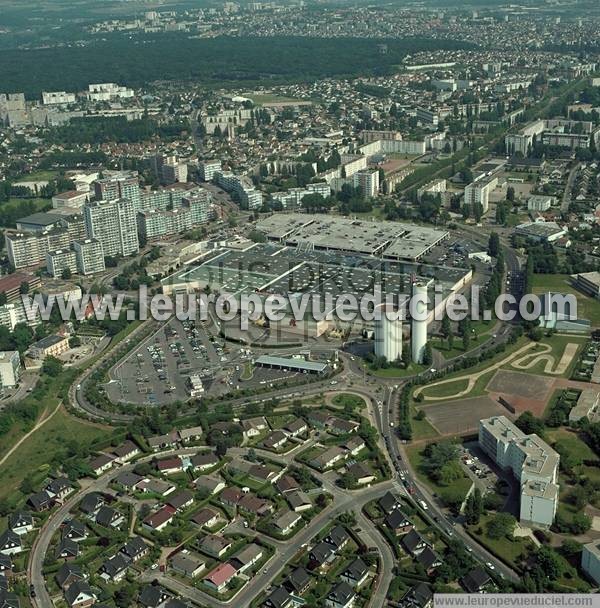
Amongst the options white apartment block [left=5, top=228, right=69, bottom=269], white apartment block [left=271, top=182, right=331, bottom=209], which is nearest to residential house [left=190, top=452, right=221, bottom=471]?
white apartment block [left=5, top=228, right=69, bottom=269]

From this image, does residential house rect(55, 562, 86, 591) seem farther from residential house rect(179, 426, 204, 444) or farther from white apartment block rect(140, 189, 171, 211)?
white apartment block rect(140, 189, 171, 211)

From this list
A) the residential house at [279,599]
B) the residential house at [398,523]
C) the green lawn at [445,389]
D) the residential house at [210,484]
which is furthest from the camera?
the green lawn at [445,389]

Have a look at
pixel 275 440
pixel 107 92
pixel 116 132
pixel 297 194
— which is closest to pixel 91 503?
pixel 275 440

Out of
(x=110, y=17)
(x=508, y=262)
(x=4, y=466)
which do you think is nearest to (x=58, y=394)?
(x=4, y=466)

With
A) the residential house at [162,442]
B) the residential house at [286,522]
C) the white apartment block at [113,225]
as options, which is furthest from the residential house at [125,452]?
the white apartment block at [113,225]

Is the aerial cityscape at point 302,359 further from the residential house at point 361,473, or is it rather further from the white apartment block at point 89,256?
the residential house at point 361,473

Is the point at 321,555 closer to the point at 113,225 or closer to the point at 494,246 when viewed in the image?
the point at 494,246
